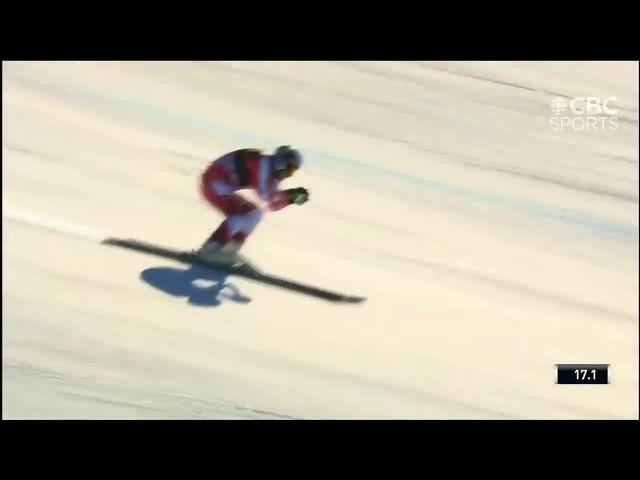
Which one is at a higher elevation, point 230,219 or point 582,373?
point 230,219

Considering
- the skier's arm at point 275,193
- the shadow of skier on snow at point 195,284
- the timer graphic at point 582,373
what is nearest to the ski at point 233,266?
the shadow of skier on snow at point 195,284

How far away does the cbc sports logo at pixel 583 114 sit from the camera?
63.3 inches

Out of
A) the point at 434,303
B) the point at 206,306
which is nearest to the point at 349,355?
the point at 434,303

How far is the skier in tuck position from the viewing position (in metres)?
1.61

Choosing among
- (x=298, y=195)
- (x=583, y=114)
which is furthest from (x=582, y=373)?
(x=298, y=195)

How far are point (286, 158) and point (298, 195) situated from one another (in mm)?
82

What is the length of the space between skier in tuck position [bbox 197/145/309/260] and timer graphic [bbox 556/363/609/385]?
67 centimetres

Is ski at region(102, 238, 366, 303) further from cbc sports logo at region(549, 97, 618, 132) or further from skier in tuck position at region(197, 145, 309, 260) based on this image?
cbc sports logo at region(549, 97, 618, 132)

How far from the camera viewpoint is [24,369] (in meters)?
1.64

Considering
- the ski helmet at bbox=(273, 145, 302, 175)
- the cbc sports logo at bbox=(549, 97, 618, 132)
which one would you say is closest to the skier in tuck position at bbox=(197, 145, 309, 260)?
the ski helmet at bbox=(273, 145, 302, 175)

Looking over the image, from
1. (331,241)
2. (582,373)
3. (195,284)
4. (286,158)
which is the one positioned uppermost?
(286,158)

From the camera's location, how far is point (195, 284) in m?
1.62

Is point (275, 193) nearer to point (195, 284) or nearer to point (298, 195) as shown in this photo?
point (298, 195)

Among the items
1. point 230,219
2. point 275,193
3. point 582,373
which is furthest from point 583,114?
point 230,219
